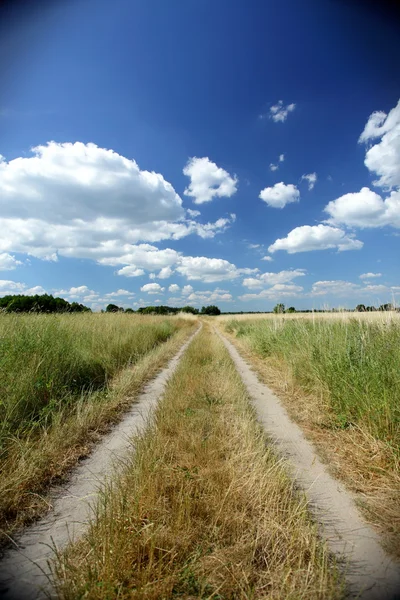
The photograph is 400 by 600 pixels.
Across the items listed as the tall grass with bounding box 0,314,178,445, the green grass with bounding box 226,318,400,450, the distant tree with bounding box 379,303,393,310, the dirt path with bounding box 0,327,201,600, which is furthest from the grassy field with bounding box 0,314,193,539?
the distant tree with bounding box 379,303,393,310

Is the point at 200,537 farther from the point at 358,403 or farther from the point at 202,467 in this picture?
the point at 358,403

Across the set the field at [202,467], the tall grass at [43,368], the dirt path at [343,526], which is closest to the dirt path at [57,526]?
the field at [202,467]

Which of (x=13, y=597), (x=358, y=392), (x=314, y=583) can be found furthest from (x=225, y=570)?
(x=358, y=392)

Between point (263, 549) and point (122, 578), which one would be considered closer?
point (122, 578)

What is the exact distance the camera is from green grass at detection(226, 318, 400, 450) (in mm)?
3562

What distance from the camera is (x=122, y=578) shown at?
5.41 feet

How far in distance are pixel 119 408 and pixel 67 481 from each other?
2211 millimetres

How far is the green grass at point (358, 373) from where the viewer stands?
3562 mm

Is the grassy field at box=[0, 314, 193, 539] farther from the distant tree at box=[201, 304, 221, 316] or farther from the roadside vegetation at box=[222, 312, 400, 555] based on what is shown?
the distant tree at box=[201, 304, 221, 316]

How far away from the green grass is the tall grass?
4393 mm

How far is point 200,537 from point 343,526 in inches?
48.5

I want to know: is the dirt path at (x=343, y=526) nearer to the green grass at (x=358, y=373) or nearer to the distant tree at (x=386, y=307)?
the green grass at (x=358, y=373)

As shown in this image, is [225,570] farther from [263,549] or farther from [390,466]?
[390,466]

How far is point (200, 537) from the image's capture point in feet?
6.59
